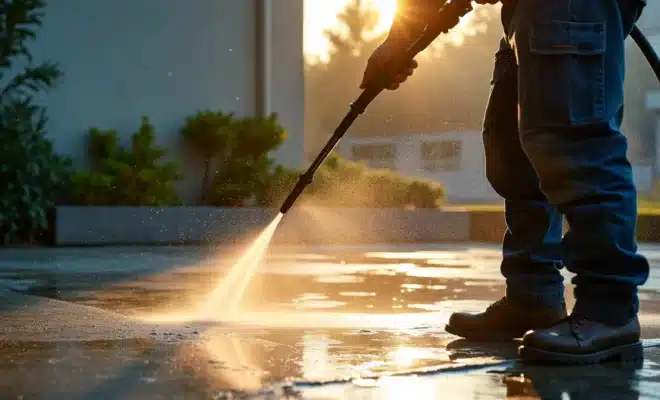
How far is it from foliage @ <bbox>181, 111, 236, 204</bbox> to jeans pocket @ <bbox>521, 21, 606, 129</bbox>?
8589mm

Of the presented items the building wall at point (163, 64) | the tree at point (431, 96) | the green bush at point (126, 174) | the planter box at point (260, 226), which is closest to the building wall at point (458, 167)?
the tree at point (431, 96)

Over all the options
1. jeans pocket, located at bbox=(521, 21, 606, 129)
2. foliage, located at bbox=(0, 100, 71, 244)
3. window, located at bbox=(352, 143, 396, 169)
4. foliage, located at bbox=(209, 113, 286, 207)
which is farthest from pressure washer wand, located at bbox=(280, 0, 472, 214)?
window, located at bbox=(352, 143, 396, 169)

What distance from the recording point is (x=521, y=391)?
7.58 ft

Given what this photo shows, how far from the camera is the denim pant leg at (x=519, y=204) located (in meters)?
3.28

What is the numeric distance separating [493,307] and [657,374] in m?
0.76

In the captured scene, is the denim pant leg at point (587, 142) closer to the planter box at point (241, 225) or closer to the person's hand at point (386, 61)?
the person's hand at point (386, 61)

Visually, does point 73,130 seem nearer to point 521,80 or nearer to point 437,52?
point 521,80

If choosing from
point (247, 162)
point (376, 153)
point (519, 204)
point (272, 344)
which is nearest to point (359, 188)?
point (247, 162)

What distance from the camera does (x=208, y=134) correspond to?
11375 mm

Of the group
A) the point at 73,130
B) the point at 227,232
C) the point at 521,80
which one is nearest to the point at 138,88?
the point at 73,130

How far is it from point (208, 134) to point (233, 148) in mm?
307

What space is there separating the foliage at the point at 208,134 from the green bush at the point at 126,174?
49cm

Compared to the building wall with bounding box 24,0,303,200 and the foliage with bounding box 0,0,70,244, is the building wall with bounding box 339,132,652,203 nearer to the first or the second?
the building wall with bounding box 24,0,303,200

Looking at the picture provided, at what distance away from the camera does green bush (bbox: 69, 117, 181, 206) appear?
10.1 m
